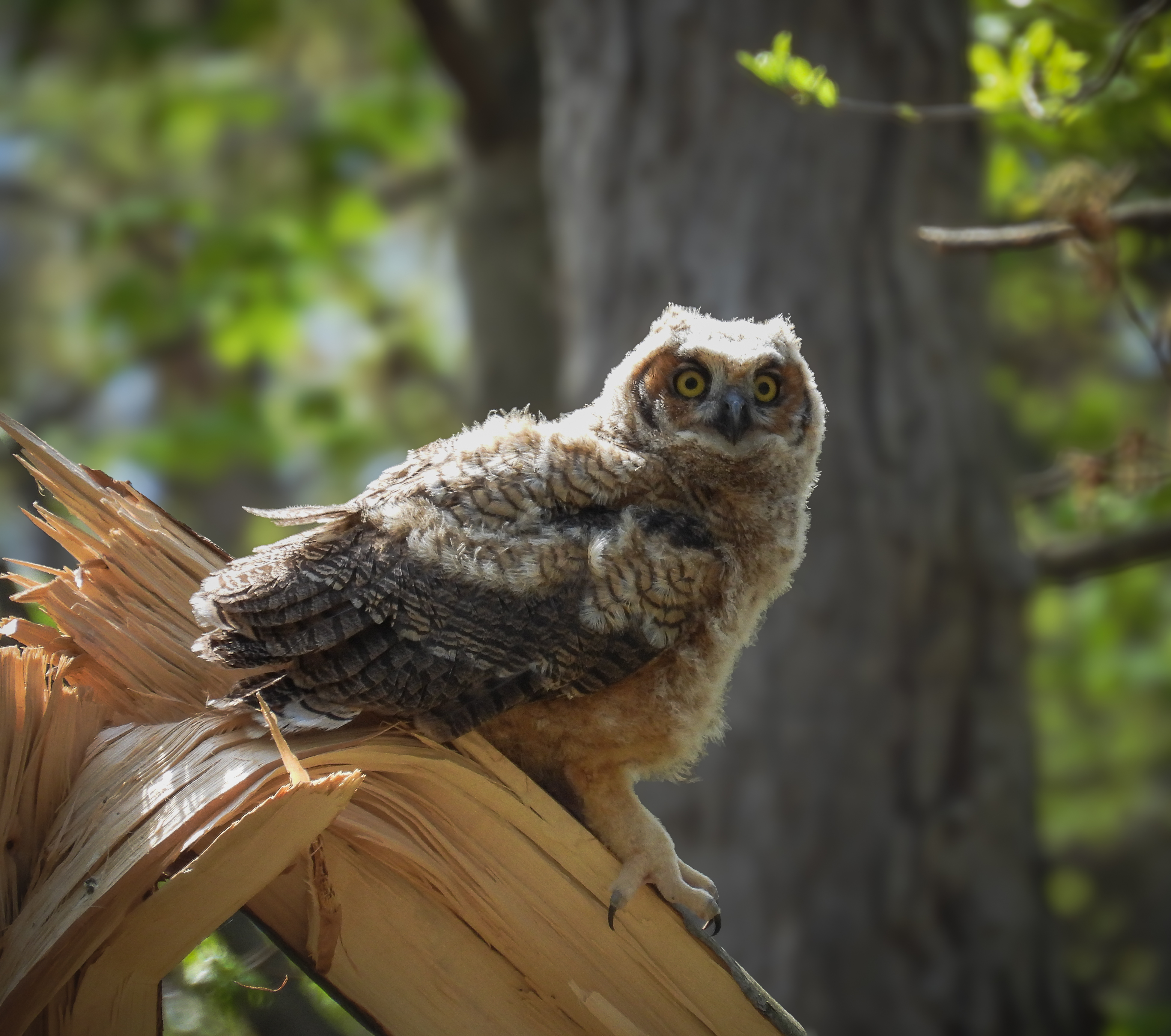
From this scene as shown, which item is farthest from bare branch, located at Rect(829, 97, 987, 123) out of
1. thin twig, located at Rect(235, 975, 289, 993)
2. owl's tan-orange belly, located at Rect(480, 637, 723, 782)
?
thin twig, located at Rect(235, 975, 289, 993)

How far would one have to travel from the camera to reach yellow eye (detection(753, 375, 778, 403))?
2258 mm

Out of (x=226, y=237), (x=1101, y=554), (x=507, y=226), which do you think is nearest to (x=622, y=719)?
(x=1101, y=554)

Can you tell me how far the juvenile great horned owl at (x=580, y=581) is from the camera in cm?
A: 181

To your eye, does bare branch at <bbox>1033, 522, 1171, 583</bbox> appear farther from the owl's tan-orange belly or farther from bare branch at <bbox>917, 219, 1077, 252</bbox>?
the owl's tan-orange belly

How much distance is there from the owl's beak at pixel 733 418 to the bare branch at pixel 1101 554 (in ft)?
10.3

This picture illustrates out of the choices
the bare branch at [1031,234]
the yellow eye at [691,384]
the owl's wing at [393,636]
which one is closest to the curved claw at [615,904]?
the owl's wing at [393,636]

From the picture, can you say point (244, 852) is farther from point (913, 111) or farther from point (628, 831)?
point (913, 111)

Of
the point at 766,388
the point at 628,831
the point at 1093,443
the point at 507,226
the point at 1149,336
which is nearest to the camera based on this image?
the point at 628,831

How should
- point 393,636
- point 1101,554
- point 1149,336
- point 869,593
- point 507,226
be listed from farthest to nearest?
1. point 507,226
2. point 869,593
3. point 1101,554
4. point 1149,336
5. point 393,636

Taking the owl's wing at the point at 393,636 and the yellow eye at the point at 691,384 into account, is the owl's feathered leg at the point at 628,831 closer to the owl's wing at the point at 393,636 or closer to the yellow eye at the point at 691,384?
the owl's wing at the point at 393,636

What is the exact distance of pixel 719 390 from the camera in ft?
7.30

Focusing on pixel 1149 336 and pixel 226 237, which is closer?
pixel 1149 336

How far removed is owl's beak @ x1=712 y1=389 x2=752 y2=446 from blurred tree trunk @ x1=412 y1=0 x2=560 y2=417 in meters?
4.20

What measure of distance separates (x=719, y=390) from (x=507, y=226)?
4.79m
